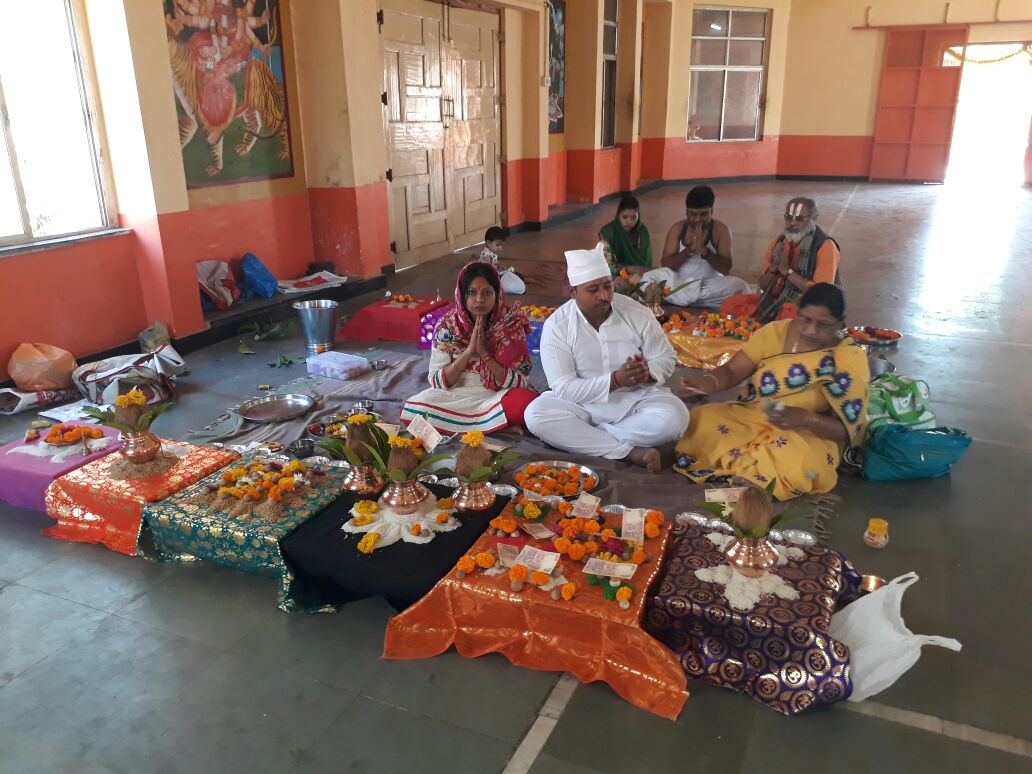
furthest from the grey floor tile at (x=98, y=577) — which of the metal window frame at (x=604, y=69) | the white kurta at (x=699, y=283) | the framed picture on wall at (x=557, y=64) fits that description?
the metal window frame at (x=604, y=69)

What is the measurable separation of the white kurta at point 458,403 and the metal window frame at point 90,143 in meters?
3.04

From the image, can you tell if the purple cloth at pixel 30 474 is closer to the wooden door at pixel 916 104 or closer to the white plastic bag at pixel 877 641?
the white plastic bag at pixel 877 641

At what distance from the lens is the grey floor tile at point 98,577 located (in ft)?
9.62

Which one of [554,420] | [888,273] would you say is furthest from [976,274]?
[554,420]

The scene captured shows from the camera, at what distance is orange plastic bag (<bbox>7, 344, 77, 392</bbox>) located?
4.98 m

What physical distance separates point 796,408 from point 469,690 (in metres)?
1.98

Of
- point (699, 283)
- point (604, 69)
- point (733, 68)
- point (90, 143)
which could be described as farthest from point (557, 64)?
point (90, 143)

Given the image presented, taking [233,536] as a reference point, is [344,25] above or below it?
above

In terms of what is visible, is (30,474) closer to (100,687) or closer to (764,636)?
(100,687)

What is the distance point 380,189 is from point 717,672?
6.59 metres

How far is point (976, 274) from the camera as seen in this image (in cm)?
852

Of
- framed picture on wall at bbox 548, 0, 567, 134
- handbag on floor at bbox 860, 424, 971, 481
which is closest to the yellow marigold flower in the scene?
handbag on floor at bbox 860, 424, 971, 481

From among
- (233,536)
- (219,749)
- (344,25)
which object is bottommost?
(219,749)

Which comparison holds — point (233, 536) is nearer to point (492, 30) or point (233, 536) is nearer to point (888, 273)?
point (888, 273)
